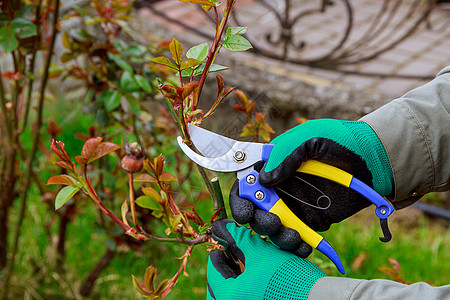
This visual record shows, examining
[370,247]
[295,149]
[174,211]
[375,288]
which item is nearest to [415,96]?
[295,149]

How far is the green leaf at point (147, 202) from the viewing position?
90cm

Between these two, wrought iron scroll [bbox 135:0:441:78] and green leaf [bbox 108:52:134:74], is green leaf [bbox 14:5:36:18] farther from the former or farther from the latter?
wrought iron scroll [bbox 135:0:441:78]

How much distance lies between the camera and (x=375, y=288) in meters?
0.87

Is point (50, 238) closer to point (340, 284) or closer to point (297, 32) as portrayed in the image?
point (340, 284)

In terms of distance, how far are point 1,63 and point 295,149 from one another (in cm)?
287

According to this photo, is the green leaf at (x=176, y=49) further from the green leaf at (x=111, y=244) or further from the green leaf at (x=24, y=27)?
the green leaf at (x=111, y=244)

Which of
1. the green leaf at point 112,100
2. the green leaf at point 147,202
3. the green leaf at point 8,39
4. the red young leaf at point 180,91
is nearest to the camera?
the red young leaf at point 180,91

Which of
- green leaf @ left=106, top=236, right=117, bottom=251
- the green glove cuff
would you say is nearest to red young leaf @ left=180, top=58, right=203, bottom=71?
the green glove cuff

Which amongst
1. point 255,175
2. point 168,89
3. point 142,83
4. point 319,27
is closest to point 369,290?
point 255,175

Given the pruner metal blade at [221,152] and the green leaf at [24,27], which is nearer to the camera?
the pruner metal blade at [221,152]

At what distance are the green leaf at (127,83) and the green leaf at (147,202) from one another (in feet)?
1.82

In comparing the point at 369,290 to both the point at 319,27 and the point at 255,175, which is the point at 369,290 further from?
the point at 319,27

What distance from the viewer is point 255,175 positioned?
0.96 meters

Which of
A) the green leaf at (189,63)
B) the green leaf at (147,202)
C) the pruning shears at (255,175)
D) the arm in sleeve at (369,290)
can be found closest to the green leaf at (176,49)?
the green leaf at (189,63)
